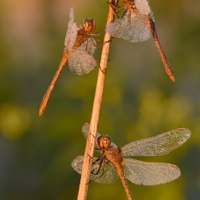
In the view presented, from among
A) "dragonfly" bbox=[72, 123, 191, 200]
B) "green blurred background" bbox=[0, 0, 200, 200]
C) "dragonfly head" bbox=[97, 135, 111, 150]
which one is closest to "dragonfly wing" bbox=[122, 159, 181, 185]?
"dragonfly" bbox=[72, 123, 191, 200]

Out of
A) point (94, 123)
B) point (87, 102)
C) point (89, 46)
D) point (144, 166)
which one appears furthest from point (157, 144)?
point (87, 102)

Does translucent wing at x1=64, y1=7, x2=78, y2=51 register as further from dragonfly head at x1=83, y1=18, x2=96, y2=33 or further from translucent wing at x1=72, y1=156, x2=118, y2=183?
translucent wing at x1=72, y1=156, x2=118, y2=183

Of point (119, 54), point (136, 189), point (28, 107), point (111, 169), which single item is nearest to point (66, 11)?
point (119, 54)

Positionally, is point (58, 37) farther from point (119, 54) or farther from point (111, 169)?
point (111, 169)

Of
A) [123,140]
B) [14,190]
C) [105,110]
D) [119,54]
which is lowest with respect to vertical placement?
[14,190]

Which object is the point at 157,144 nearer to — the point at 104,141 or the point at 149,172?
the point at 149,172

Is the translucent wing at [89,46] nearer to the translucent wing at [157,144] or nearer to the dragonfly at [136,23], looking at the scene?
the dragonfly at [136,23]
